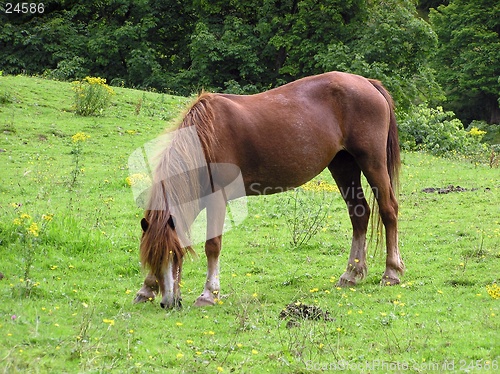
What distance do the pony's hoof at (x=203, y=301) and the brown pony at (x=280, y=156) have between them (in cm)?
2

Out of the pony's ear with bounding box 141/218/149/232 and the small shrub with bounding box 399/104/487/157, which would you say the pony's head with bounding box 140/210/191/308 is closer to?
the pony's ear with bounding box 141/218/149/232

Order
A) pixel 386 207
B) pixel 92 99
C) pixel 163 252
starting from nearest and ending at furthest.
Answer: pixel 163 252
pixel 386 207
pixel 92 99

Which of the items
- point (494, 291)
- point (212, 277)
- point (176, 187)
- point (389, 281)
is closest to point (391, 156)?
point (389, 281)

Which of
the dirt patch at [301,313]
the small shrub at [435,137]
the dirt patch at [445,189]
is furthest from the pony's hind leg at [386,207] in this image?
the small shrub at [435,137]

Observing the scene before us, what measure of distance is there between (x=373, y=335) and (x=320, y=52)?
21.6 meters

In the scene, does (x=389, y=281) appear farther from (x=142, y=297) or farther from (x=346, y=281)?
(x=142, y=297)

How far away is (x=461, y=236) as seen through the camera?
8977 millimetres

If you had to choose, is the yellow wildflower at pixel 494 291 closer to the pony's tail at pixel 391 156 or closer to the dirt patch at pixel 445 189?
the pony's tail at pixel 391 156

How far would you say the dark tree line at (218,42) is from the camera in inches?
948

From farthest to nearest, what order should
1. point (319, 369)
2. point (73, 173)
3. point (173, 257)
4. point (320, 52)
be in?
point (320, 52), point (73, 173), point (173, 257), point (319, 369)

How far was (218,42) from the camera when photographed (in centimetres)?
2708

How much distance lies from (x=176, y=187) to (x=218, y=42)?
2196 centimetres

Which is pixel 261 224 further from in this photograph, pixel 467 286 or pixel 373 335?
pixel 373 335

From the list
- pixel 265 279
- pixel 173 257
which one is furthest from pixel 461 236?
pixel 173 257
